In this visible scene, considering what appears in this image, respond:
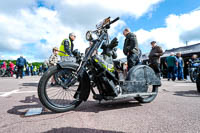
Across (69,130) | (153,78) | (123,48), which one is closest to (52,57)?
(123,48)

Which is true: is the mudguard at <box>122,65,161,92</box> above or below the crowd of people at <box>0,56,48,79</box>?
below

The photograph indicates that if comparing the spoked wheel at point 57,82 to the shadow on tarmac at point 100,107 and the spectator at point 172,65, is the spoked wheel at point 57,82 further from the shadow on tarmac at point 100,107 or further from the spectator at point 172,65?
the spectator at point 172,65

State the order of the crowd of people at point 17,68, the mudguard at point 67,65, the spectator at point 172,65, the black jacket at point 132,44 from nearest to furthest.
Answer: the mudguard at point 67,65, the black jacket at point 132,44, the spectator at point 172,65, the crowd of people at point 17,68

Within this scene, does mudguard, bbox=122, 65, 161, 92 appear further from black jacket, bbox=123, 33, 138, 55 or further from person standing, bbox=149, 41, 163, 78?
Answer: person standing, bbox=149, 41, 163, 78

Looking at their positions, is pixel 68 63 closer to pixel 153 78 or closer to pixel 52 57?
pixel 153 78

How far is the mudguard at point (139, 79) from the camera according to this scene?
2.60 m

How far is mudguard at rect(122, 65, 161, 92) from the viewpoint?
8.53 ft

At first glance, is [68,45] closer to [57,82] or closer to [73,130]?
[57,82]

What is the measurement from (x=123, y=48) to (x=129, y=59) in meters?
0.54

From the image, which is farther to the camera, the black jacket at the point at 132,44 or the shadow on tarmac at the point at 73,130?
the black jacket at the point at 132,44

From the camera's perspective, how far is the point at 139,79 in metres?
2.72

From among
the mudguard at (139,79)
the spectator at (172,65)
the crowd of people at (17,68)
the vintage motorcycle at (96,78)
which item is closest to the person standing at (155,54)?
the spectator at (172,65)

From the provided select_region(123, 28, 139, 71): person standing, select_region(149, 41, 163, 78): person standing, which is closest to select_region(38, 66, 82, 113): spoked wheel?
select_region(123, 28, 139, 71): person standing

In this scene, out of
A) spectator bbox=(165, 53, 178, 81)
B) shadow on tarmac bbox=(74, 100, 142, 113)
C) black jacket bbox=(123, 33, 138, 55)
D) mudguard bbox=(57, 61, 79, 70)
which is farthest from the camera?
spectator bbox=(165, 53, 178, 81)
